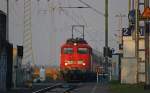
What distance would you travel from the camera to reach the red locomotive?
55.5 metres

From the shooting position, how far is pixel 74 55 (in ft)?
184

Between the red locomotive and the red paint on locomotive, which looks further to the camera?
the red paint on locomotive

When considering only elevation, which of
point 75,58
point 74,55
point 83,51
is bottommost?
point 75,58

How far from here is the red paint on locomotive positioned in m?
55.8

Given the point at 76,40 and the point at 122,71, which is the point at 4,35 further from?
the point at 76,40

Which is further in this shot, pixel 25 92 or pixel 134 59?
pixel 134 59

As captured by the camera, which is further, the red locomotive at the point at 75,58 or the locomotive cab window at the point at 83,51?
the locomotive cab window at the point at 83,51

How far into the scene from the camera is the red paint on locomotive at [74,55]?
55750 mm

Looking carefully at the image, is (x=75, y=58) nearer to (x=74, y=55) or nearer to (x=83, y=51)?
(x=74, y=55)

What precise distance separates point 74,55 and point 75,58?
11.9 inches

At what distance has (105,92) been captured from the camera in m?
33.8

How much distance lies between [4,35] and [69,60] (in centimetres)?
2019

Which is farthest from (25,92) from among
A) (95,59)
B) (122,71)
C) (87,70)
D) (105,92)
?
(95,59)

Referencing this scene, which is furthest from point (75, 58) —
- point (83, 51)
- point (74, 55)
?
point (83, 51)
